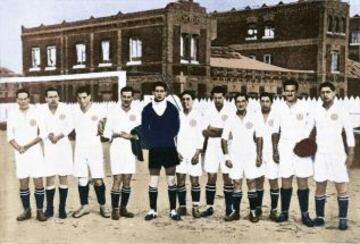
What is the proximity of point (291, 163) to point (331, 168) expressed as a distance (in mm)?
447

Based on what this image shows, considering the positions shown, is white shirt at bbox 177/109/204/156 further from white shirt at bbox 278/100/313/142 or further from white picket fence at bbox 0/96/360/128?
white shirt at bbox 278/100/313/142

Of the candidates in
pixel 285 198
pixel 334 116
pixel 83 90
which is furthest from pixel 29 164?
pixel 334 116

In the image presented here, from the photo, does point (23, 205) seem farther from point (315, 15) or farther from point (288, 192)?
point (315, 15)

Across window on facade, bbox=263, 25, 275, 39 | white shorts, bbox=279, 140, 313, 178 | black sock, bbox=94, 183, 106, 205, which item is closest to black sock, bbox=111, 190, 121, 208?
black sock, bbox=94, 183, 106, 205

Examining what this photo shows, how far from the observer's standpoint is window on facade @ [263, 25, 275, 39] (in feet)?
47.6

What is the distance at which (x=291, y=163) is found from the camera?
6.06 meters

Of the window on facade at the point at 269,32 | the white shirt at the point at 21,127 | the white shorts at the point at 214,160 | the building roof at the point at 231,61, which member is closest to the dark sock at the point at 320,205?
the white shorts at the point at 214,160

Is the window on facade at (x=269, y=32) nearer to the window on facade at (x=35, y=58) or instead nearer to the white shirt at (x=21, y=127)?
the window on facade at (x=35, y=58)

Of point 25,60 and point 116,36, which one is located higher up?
point 116,36

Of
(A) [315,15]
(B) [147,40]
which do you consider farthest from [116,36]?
(A) [315,15]

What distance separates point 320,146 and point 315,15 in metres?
6.14

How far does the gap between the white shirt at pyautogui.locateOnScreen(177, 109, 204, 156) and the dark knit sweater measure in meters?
0.15

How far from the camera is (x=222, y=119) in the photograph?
6.41m

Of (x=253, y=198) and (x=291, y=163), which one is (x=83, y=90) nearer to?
(x=253, y=198)
